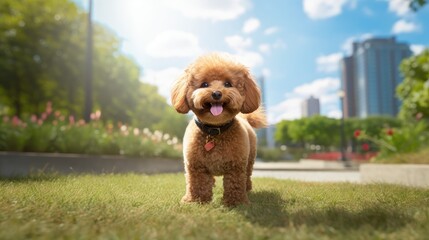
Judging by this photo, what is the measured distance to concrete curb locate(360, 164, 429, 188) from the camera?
28.3ft

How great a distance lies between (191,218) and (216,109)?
125 centimetres

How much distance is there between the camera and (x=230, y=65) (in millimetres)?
4746

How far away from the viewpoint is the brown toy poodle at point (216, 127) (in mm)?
4633

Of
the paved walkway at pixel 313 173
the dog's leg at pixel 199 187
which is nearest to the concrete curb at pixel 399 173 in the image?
the paved walkway at pixel 313 173

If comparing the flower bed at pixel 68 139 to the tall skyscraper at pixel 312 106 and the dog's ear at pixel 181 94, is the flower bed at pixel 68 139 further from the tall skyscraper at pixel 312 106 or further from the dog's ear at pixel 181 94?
the tall skyscraper at pixel 312 106

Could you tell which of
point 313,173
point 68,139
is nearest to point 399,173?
point 68,139

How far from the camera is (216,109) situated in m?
4.47

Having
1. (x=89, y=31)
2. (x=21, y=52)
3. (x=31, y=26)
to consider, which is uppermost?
(x=31, y=26)

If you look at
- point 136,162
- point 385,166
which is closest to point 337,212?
point 385,166

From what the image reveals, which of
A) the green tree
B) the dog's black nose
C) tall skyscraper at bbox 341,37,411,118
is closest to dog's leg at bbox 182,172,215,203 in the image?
the dog's black nose

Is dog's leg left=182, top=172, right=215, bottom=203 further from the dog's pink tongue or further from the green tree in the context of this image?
the green tree

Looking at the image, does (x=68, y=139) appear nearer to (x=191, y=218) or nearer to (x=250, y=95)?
(x=250, y=95)

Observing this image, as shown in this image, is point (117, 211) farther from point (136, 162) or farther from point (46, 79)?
point (46, 79)

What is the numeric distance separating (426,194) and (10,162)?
809 centimetres
